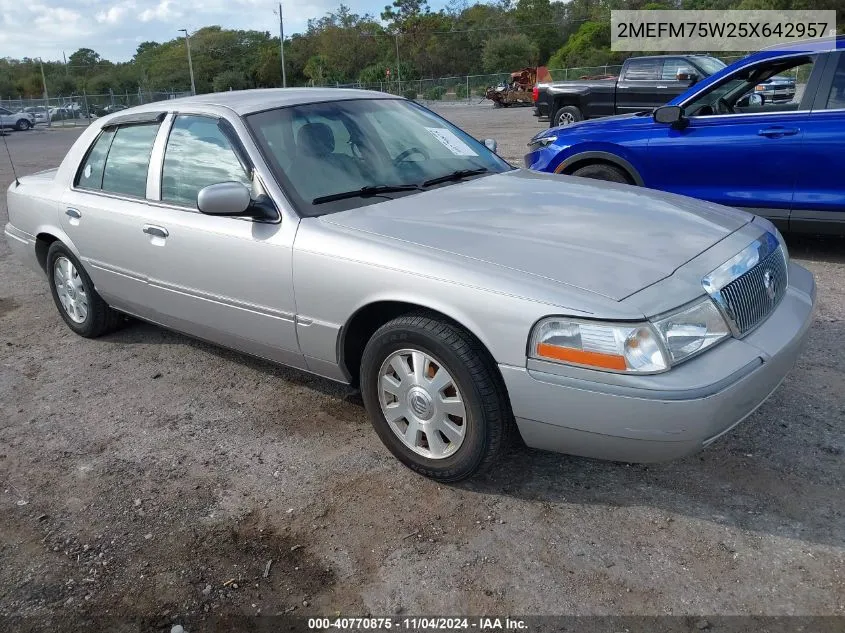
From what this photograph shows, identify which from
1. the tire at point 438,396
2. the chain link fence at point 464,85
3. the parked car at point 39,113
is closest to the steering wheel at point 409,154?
the tire at point 438,396

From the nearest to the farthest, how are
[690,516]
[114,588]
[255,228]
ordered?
[114,588]
[690,516]
[255,228]

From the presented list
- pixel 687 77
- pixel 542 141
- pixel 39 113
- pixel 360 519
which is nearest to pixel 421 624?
pixel 360 519

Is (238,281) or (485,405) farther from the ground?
(238,281)

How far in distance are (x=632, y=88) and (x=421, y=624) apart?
14205mm

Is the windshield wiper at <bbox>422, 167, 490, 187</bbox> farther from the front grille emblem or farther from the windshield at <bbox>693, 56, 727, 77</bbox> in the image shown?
the windshield at <bbox>693, 56, 727, 77</bbox>

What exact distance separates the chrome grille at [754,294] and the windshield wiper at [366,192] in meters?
1.59

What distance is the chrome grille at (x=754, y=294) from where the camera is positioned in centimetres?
286

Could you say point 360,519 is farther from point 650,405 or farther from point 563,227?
point 563,227

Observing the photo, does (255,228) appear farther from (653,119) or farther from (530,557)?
(653,119)

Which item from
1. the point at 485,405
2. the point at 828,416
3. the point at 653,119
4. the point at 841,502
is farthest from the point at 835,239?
the point at 485,405

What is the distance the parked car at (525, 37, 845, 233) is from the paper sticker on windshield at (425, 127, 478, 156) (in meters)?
2.57

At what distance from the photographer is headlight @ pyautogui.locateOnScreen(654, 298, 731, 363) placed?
2623mm

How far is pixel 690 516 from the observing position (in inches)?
115

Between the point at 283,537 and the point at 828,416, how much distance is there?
2600mm
